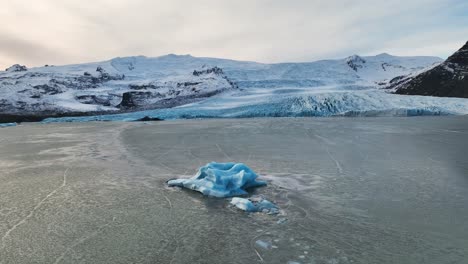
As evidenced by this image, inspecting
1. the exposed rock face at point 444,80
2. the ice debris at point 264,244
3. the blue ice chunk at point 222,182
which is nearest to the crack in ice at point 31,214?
the blue ice chunk at point 222,182

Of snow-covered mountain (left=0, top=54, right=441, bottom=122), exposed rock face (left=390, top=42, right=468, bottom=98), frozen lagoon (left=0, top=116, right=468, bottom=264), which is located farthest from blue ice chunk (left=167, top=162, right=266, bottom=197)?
snow-covered mountain (left=0, top=54, right=441, bottom=122)

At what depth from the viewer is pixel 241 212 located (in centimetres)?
465

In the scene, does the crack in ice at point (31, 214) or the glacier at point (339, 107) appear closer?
the crack in ice at point (31, 214)

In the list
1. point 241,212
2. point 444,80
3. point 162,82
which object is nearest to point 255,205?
point 241,212

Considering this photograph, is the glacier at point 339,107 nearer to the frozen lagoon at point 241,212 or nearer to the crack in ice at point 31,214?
the frozen lagoon at point 241,212

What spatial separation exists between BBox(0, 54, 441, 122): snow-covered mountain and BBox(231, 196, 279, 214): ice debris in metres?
41.4

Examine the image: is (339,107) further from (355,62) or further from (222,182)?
(355,62)

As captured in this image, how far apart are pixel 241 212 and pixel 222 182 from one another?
1.06 m

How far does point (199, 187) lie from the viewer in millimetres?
5680

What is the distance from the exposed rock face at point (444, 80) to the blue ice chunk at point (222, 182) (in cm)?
3950

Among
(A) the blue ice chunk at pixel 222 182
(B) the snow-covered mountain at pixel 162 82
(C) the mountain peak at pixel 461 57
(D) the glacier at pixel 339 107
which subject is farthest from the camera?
(B) the snow-covered mountain at pixel 162 82

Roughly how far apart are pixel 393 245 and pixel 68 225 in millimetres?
3368

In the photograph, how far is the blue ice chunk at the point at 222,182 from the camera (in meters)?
5.49

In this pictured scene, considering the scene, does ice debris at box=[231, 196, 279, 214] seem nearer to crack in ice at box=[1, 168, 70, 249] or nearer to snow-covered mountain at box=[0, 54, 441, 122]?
crack in ice at box=[1, 168, 70, 249]
